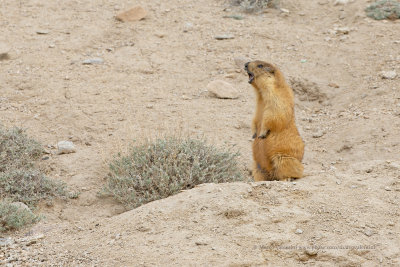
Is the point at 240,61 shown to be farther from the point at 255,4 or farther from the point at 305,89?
the point at 255,4

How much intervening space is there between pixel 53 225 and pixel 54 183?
1.39 metres

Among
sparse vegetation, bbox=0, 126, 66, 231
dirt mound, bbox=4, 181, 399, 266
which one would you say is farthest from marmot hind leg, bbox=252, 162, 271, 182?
sparse vegetation, bbox=0, 126, 66, 231

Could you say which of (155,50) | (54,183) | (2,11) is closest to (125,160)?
(54,183)

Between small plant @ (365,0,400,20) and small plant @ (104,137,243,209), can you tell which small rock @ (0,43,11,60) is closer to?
small plant @ (104,137,243,209)

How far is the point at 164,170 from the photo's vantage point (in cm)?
613

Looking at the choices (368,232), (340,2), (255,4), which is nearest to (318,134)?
(368,232)

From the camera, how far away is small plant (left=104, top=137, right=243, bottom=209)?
5.96m

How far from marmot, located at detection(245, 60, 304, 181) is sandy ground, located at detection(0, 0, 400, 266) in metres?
0.36

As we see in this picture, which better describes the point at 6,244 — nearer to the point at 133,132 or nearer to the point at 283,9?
the point at 133,132

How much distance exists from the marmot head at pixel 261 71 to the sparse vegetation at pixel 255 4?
543 cm

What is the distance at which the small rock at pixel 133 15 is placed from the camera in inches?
418

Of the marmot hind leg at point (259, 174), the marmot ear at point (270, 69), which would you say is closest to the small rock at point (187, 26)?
the marmot ear at point (270, 69)

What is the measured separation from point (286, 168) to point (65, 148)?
3153mm

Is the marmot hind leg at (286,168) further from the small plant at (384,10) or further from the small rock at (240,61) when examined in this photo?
the small plant at (384,10)
